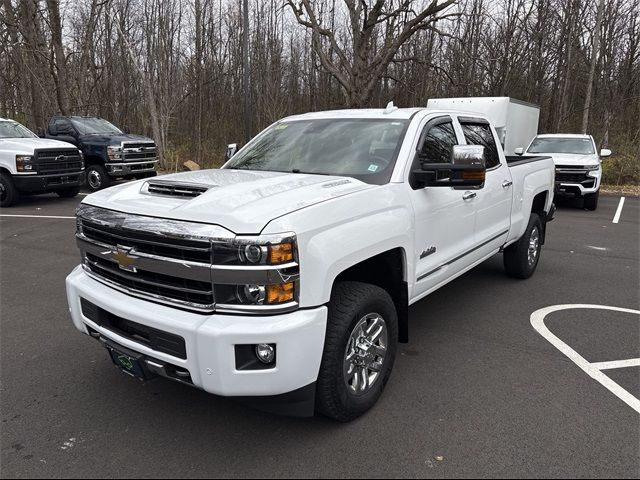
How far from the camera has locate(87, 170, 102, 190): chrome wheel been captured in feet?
45.0

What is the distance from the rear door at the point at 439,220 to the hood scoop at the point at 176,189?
1.46 metres

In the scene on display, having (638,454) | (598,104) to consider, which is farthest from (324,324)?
(598,104)

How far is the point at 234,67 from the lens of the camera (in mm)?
26516

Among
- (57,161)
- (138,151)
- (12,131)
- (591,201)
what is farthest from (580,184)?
(12,131)

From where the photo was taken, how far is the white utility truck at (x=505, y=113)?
1454 centimetres

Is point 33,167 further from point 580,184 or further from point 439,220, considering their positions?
point 580,184

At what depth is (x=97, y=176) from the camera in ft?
44.9

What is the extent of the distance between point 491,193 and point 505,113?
10954 millimetres

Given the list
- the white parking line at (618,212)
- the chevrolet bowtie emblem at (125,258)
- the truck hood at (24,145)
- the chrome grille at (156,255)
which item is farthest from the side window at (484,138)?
the truck hood at (24,145)

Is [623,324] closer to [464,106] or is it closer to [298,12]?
[464,106]

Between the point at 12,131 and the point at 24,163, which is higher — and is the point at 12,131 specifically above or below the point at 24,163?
above

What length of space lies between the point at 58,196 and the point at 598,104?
919 inches

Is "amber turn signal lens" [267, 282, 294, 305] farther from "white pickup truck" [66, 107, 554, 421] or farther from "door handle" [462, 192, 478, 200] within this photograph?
"door handle" [462, 192, 478, 200]

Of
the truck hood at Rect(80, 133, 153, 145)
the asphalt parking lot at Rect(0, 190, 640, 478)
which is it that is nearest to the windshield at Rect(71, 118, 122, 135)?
the truck hood at Rect(80, 133, 153, 145)
